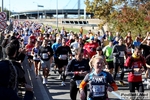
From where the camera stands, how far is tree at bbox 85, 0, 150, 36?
25477 mm

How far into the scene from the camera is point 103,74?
538 cm

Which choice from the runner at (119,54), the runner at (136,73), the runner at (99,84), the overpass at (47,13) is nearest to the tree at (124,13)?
the runner at (119,54)

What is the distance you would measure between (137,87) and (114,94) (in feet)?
7.02

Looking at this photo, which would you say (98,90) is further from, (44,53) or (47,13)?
(47,13)

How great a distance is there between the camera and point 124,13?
2616 cm

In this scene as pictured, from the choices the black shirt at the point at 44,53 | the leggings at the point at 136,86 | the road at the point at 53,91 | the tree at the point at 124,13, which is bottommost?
the road at the point at 53,91

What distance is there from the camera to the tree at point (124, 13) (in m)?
25.5

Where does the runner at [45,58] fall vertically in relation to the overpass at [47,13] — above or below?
below

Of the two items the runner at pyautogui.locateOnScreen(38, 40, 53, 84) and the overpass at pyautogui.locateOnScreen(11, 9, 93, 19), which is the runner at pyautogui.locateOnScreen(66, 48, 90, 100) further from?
the overpass at pyautogui.locateOnScreen(11, 9, 93, 19)

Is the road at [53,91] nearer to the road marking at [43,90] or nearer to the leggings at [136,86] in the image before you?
the road marking at [43,90]

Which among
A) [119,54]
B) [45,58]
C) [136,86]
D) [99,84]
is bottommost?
[136,86]

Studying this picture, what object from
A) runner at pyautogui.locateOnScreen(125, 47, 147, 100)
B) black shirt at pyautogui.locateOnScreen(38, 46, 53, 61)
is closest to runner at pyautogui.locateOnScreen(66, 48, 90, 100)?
runner at pyautogui.locateOnScreen(125, 47, 147, 100)

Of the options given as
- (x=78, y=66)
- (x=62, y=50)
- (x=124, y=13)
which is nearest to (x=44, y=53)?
(x=62, y=50)

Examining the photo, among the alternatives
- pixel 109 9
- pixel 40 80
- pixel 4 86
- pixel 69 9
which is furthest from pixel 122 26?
pixel 69 9
